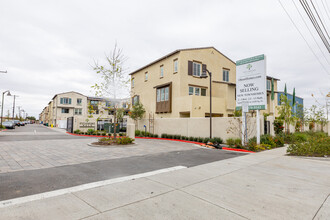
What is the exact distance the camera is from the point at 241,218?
3.35 metres

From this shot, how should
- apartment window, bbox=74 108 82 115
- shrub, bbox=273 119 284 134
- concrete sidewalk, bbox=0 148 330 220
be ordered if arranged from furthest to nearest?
apartment window, bbox=74 108 82 115, shrub, bbox=273 119 284 134, concrete sidewalk, bbox=0 148 330 220

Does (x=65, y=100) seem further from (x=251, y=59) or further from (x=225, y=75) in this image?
(x=251, y=59)

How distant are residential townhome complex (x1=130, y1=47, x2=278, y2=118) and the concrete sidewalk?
1574cm

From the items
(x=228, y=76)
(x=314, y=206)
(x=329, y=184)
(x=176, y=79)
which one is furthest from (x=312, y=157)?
(x=228, y=76)

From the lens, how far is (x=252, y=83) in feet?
43.2

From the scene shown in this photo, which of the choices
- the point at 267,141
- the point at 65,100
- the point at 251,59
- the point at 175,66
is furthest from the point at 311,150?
the point at 65,100

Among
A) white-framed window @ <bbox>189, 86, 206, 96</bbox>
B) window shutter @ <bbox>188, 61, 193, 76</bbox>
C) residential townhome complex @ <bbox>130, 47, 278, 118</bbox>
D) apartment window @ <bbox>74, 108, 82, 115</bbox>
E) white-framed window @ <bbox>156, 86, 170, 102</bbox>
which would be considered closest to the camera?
residential townhome complex @ <bbox>130, 47, 278, 118</bbox>

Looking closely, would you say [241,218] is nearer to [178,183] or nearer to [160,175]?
[178,183]

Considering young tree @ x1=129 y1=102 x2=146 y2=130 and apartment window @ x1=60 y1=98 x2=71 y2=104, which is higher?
apartment window @ x1=60 y1=98 x2=71 y2=104

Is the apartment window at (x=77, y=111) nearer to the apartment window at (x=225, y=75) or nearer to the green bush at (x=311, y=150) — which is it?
the apartment window at (x=225, y=75)

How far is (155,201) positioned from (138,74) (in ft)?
97.4

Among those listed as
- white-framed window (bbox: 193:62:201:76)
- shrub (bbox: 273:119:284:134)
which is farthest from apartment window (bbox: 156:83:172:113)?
shrub (bbox: 273:119:284:134)

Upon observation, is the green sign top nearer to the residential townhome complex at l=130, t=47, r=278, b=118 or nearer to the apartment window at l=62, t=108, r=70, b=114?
the residential townhome complex at l=130, t=47, r=278, b=118

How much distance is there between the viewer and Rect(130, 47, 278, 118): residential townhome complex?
22.5 metres
